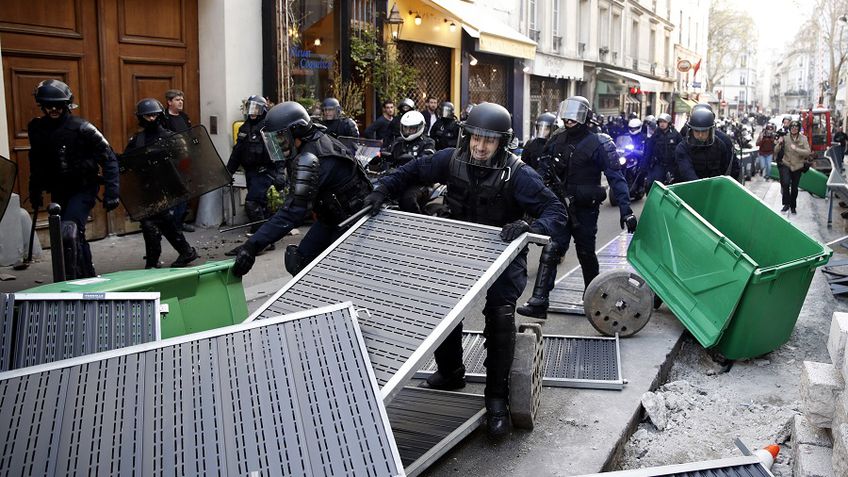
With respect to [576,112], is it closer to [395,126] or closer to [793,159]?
[395,126]

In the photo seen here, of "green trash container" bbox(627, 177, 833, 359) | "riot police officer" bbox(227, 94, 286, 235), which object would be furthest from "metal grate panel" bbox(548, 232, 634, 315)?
"riot police officer" bbox(227, 94, 286, 235)

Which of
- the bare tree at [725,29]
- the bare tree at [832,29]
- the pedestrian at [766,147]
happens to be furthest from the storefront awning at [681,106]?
the bare tree at [725,29]

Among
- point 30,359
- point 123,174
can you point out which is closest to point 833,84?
point 123,174

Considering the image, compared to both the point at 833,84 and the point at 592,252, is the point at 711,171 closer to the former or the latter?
the point at 592,252

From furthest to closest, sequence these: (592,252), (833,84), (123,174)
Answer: (833,84) < (123,174) < (592,252)

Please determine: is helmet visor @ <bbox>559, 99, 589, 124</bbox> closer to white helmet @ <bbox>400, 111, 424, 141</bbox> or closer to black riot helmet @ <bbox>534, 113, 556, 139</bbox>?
black riot helmet @ <bbox>534, 113, 556, 139</bbox>

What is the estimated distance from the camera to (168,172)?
7.70 meters

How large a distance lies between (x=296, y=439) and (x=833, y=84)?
170 ft


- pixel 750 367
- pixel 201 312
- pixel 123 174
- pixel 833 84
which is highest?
pixel 833 84

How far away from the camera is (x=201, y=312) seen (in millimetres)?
4555

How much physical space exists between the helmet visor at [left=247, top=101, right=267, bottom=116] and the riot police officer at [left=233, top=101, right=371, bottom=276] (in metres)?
4.49

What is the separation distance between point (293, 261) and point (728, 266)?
274 centimetres

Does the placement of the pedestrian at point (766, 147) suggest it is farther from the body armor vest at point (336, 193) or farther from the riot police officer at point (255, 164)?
the body armor vest at point (336, 193)

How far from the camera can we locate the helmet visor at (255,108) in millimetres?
9422
